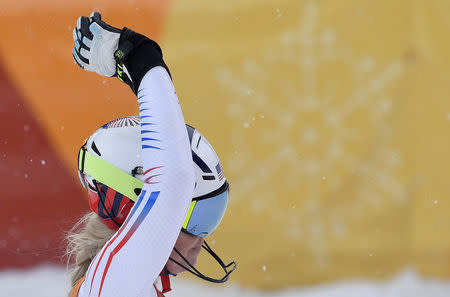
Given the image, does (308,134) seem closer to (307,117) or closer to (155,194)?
(307,117)

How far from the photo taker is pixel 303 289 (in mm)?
3264

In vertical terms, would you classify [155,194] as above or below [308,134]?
above

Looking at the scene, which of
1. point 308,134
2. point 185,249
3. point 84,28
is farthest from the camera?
point 308,134

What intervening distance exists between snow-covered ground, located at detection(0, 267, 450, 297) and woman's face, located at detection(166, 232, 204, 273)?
5.44ft

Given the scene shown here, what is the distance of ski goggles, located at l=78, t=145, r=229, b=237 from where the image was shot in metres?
1.44

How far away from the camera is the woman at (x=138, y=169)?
1.18m

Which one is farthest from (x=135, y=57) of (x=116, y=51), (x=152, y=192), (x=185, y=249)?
(x=185, y=249)

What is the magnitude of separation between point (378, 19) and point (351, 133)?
571mm

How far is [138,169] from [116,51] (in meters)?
0.29

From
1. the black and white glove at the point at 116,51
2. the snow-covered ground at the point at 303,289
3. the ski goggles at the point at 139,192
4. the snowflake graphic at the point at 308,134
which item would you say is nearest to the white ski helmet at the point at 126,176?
the ski goggles at the point at 139,192

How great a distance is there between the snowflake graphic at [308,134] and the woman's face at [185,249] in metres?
1.59

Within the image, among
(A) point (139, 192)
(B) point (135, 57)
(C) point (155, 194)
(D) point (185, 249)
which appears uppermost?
(B) point (135, 57)

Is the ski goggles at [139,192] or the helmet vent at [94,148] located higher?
the helmet vent at [94,148]

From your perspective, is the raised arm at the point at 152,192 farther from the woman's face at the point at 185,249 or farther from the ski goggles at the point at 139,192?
the woman's face at the point at 185,249
